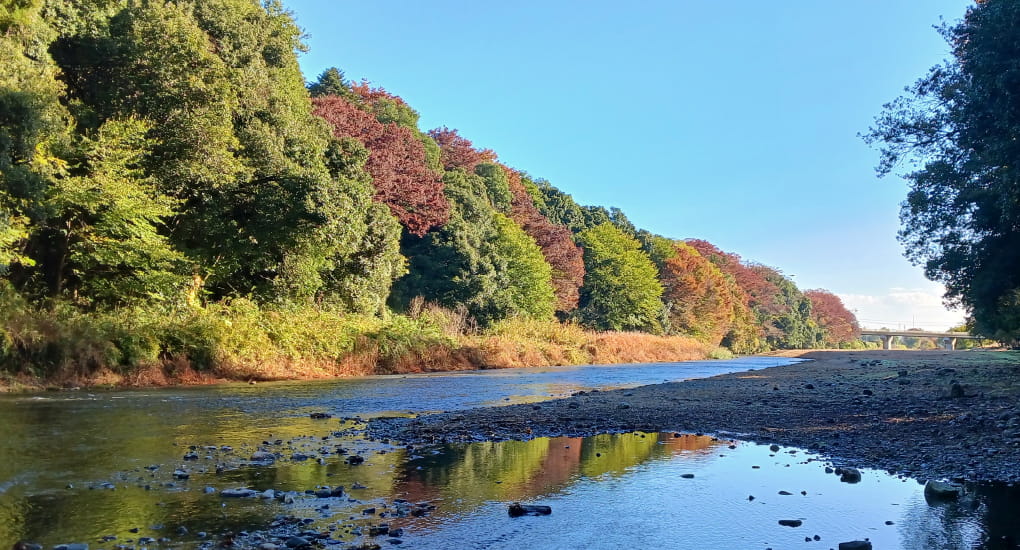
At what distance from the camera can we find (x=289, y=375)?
22.9m

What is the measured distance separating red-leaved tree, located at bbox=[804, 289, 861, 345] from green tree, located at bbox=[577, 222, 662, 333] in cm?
7335

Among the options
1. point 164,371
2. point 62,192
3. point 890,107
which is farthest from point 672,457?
point 62,192

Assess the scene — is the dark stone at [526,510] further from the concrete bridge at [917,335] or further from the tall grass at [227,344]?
the concrete bridge at [917,335]

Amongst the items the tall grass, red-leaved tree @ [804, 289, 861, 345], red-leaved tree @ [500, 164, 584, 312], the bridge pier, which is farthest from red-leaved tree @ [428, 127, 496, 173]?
the bridge pier

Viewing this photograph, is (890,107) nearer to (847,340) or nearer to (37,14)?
(37,14)

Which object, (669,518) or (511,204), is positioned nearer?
(669,518)

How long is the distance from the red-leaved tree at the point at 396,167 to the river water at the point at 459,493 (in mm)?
31155

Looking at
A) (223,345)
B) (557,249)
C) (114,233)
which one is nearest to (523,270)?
(557,249)

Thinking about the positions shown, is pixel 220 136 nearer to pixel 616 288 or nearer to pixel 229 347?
pixel 229 347

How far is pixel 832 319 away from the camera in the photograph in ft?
454

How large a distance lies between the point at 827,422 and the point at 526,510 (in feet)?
23.9

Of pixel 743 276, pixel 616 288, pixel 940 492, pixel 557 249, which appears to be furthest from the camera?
pixel 743 276

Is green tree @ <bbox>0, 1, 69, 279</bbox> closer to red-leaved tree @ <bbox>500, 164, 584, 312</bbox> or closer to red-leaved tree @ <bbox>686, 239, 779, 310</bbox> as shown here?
red-leaved tree @ <bbox>500, 164, 584, 312</bbox>

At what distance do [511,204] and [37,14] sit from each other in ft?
151
